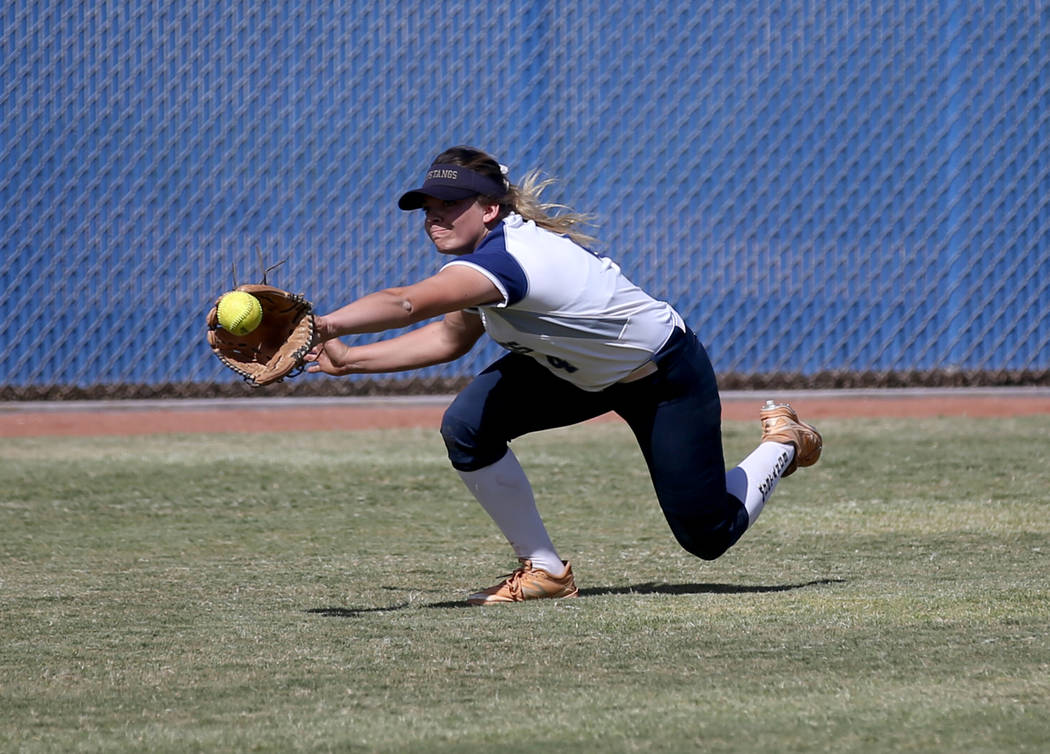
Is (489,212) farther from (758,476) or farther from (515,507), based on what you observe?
(758,476)

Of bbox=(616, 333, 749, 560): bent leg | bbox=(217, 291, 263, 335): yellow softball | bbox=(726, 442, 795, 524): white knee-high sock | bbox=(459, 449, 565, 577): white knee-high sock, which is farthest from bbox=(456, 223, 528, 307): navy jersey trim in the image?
bbox=(726, 442, 795, 524): white knee-high sock

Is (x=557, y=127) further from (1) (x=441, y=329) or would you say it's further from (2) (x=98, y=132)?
(1) (x=441, y=329)

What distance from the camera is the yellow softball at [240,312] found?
3859 millimetres

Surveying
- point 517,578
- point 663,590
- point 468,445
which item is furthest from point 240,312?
point 663,590

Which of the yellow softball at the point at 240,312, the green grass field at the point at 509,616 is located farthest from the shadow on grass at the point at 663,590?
the yellow softball at the point at 240,312

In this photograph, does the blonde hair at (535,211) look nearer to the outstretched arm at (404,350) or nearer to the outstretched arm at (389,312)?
the outstretched arm at (404,350)

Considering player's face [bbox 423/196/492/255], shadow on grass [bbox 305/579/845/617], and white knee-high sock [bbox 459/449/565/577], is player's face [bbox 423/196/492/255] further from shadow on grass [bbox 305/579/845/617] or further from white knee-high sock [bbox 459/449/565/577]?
shadow on grass [bbox 305/579/845/617]

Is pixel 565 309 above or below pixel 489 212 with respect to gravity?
below

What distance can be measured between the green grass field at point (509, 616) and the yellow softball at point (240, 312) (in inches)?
30.9

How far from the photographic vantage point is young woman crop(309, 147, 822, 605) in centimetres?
416

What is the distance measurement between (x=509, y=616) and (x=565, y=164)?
18.4 feet

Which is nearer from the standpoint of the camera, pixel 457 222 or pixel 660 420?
pixel 457 222

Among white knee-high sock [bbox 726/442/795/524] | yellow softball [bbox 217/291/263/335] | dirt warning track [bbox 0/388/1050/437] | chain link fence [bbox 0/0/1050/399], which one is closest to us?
yellow softball [bbox 217/291/263/335]

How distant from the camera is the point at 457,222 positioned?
4273 mm
